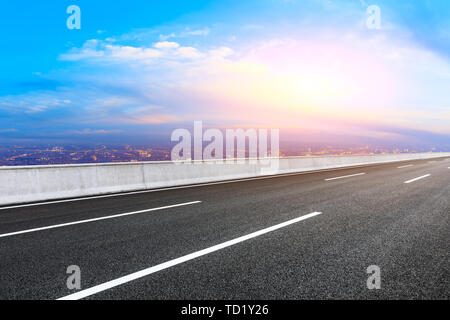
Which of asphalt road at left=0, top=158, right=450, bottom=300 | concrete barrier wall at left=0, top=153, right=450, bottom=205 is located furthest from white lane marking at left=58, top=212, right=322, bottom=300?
concrete barrier wall at left=0, top=153, right=450, bottom=205

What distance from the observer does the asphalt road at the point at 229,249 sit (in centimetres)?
306

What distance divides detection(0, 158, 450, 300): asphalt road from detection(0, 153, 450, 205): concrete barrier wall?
44.7 inches

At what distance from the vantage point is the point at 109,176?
9.98m

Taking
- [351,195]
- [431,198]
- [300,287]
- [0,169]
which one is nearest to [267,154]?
[351,195]

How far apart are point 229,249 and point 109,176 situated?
23.3 ft

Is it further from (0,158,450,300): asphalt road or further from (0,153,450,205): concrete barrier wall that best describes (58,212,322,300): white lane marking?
(0,153,450,205): concrete barrier wall

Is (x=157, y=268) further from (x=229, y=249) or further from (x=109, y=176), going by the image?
(x=109, y=176)

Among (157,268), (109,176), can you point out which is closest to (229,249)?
(157,268)

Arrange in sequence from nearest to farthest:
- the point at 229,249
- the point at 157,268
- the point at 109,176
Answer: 1. the point at 157,268
2. the point at 229,249
3. the point at 109,176

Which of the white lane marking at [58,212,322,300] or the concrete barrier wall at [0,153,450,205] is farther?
the concrete barrier wall at [0,153,450,205]

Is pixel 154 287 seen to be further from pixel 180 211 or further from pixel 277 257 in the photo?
pixel 180 211

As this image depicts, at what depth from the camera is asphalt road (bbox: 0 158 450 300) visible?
306 cm
